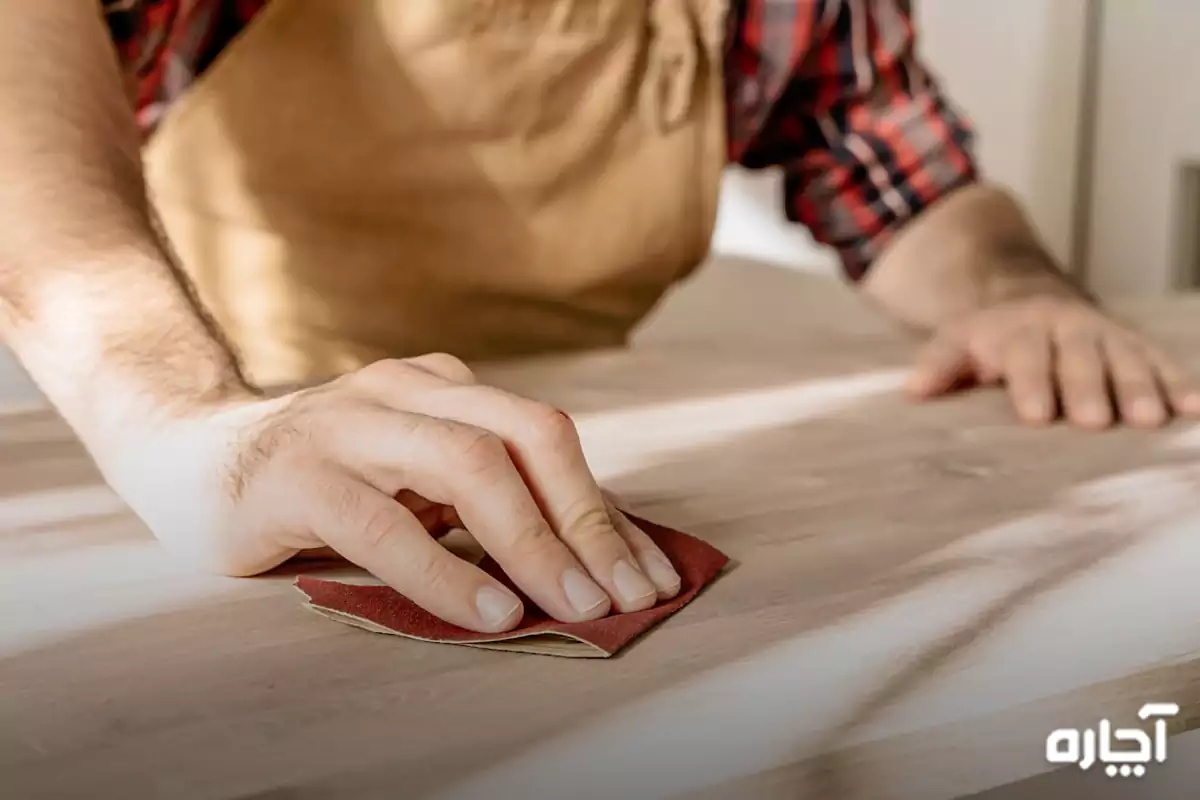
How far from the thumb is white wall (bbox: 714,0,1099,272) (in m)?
0.79

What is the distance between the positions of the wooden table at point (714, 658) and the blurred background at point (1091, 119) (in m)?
1.05

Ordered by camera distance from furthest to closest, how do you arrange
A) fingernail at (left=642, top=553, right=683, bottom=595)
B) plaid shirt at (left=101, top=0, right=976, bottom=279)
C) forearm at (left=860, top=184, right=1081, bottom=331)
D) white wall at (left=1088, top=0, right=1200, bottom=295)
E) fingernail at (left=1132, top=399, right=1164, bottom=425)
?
white wall at (left=1088, top=0, right=1200, bottom=295) < plaid shirt at (left=101, top=0, right=976, bottom=279) < forearm at (left=860, top=184, right=1081, bottom=331) < fingernail at (left=1132, top=399, right=1164, bottom=425) < fingernail at (left=642, top=553, right=683, bottom=595)

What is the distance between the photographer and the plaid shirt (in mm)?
1047

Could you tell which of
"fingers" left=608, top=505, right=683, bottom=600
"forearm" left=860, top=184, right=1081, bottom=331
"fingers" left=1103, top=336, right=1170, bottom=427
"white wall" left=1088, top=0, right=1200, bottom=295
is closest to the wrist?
"forearm" left=860, top=184, right=1081, bottom=331

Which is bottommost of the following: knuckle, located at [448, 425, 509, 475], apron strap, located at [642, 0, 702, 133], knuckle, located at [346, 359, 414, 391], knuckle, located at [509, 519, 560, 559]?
knuckle, located at [509, 519, 560, 559]

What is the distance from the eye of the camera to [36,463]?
606 mm

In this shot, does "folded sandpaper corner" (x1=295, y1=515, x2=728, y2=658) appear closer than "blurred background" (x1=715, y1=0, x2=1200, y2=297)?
Yes

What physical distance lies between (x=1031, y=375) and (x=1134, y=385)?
0.06 m

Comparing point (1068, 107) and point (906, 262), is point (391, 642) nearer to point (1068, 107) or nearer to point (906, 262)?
point (906, 262)

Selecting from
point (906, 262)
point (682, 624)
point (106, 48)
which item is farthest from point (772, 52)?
point (682, 624)

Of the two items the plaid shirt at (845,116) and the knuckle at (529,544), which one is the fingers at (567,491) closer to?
the knuckle at (529,544)

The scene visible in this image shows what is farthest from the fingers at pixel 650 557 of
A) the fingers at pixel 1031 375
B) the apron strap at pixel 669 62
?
the apron strap at pixel 669 62

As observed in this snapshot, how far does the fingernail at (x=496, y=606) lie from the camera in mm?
379

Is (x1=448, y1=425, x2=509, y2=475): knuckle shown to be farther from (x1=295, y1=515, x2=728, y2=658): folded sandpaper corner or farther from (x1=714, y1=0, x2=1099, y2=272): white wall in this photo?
(x1=714, y1=0, x2=1099, y2=272): white wall
